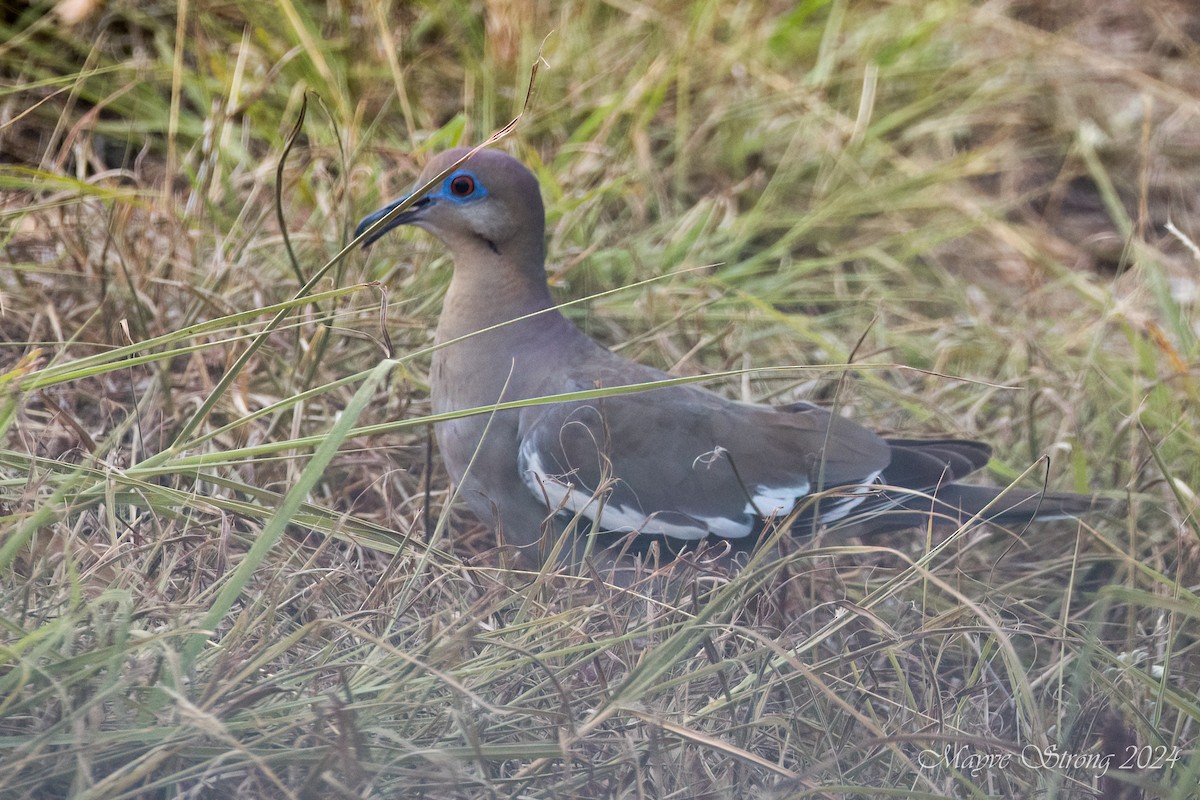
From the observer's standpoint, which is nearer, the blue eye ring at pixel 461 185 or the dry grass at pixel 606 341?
the dry grass at pixel 606 341

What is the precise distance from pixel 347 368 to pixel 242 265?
359mm

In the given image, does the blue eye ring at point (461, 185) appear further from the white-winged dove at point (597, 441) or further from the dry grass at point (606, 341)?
the dry grass at point (606, 341)

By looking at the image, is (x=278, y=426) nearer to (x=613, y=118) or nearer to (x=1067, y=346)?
(x=613, y=118)

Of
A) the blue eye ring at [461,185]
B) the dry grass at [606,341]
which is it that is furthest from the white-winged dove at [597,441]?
the dry grass at [606,341]

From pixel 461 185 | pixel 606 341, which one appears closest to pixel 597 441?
pixel 461 185

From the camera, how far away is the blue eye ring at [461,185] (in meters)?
2.29

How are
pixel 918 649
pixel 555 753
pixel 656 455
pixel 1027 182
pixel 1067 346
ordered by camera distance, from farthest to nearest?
pixel 1027 182 → pixel 1067 346 → pixel 656 455 → pixel 918 649 → pixel 555 753

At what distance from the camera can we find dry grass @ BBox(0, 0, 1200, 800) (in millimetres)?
1559

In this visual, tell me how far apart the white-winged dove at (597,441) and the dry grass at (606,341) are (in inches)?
5.8

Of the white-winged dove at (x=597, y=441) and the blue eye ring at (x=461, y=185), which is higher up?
the blue eye ring at (x=461, y=185)

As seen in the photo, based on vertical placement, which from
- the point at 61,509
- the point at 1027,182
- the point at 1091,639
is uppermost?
the point at 61,509

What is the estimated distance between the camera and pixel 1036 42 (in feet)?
15.1

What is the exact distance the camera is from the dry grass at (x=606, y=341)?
1559mm

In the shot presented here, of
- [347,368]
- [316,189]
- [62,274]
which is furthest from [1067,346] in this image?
[62,274]
